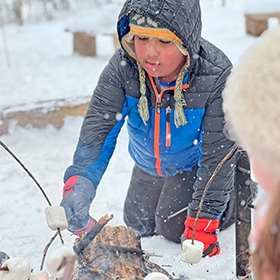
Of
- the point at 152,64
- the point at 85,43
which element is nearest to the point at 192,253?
the point at 152,64

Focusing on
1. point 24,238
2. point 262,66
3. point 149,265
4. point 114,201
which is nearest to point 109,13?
point 114,201

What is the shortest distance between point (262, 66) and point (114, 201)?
2.17 m

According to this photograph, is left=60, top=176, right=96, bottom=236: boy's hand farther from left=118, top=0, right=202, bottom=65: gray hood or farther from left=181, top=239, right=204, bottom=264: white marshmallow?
left=118, top=0, right=202, bottom=65: gray hood

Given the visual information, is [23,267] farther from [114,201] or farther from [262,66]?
[114,201]

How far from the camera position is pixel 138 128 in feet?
7.55

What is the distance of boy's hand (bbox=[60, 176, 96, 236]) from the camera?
178 centimetres

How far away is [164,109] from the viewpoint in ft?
7.04

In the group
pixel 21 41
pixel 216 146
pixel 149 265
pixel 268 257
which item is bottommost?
pixel 21 41

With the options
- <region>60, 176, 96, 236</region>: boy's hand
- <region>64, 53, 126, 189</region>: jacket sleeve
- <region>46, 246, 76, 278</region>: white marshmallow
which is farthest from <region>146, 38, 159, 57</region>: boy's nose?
<region>46, 246, 76, 278</region>: white marshmallow

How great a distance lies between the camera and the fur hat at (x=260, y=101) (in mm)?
829

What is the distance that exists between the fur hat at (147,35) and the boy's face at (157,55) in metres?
0.03

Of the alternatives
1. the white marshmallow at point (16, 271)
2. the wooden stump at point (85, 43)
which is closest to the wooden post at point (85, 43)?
the wooden stump at point (85, 43)

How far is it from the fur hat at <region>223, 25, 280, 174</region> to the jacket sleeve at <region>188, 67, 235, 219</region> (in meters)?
1.17

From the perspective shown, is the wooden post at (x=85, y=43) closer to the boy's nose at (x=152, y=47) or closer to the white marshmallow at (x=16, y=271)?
the boy's nose at (x=152, y=47)
